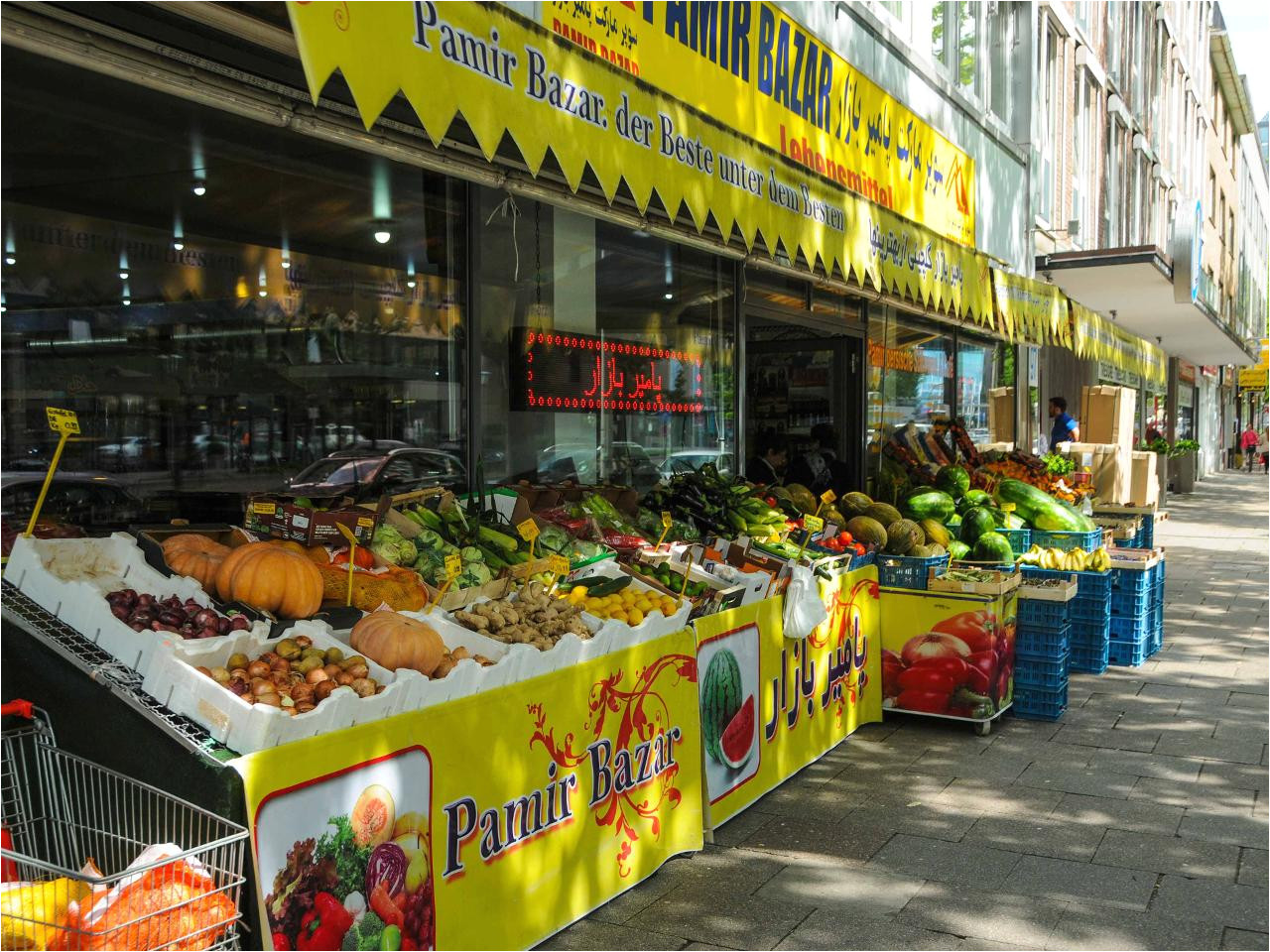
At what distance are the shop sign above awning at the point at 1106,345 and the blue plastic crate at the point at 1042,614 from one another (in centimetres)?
558

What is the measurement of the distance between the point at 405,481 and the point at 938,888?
145 inches

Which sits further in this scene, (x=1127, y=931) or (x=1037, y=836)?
(x=1037, y=836)

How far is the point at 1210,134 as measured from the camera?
42.0 meters

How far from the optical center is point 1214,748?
626cm

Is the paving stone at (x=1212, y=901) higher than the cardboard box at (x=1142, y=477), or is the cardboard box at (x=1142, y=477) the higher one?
the cardboard box at (x=1142, y=477)

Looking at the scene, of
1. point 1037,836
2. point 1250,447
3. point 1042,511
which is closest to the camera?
point 1037,836

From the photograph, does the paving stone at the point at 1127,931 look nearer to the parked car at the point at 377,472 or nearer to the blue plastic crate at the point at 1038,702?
the blue plastic crate at the point at 1038,702

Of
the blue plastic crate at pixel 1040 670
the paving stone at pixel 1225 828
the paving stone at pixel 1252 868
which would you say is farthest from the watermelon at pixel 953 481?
the paving stone at pixel 1252 868

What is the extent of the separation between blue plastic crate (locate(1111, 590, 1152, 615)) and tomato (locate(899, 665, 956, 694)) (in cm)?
272

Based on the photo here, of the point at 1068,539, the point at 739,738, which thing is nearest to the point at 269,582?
the point at 739,738

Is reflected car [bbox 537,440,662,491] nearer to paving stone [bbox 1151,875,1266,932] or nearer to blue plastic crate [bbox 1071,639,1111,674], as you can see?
blue plastic crate [bbox 1071,639,1111,674]

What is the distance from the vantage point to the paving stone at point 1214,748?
6.08 metres

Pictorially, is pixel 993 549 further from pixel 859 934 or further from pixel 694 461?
pixel 859 934

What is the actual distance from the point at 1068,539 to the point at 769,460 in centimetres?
326
